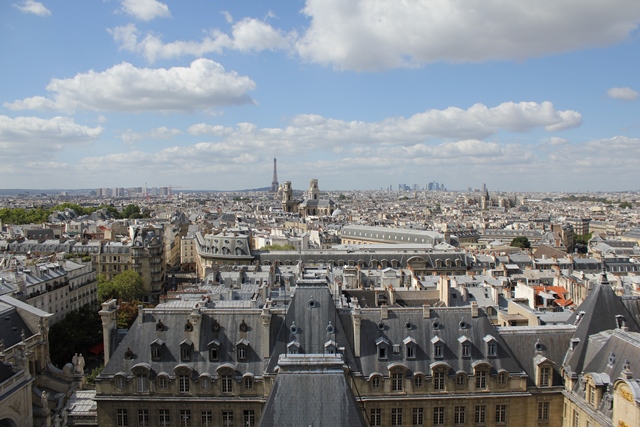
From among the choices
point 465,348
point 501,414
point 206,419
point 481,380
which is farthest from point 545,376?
point 206,419

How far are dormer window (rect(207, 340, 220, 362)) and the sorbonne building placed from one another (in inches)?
1.8

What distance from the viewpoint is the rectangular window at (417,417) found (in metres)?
26.9

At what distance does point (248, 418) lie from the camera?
26.7m

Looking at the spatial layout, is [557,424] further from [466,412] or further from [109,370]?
[109,370]

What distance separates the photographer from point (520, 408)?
27266 millimetres

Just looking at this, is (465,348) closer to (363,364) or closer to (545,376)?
(545,376)

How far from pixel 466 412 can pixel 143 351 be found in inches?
600

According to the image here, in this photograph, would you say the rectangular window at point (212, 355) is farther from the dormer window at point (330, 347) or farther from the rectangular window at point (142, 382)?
the dormer window at point (330, 347)

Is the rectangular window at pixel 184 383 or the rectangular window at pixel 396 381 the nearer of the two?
the rectangular window at pixel 184 383

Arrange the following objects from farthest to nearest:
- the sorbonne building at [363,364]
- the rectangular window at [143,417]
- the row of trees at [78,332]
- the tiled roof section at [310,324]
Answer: the row of trees at [78,332] → the rectangular window at [143,417] → the sorbonne building at [363,364] → the tiled roof section at [310,324]

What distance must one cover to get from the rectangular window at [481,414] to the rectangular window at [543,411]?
2.62m

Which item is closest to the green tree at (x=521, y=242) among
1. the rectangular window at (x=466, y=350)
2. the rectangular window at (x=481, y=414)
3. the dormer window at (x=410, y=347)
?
the rectangular window at (x=466, y=350)

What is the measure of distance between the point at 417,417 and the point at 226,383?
8.88 metres

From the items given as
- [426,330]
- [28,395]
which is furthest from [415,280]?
[28,395]
